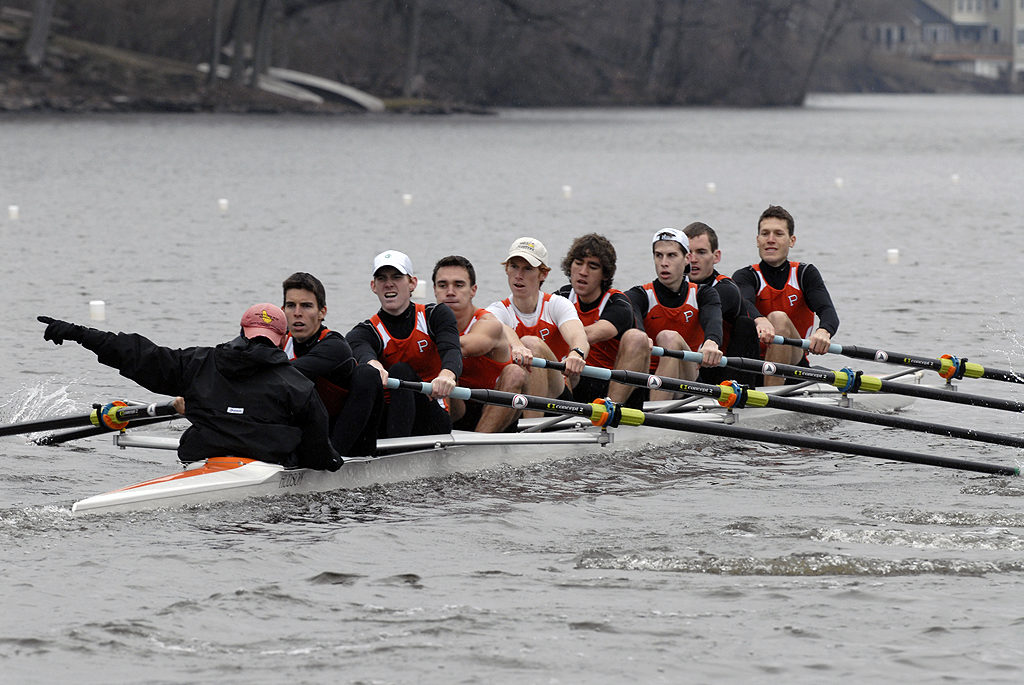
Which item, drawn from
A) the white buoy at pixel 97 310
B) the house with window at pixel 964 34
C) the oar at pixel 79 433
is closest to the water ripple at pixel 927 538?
the oar at pixel 79 433

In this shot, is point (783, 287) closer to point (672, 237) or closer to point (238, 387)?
point (672, 237)

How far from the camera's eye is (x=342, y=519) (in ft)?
27.9

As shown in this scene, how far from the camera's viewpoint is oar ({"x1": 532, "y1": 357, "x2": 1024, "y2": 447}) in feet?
32.1

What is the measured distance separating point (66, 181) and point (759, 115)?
56961mm

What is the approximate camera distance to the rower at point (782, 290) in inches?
457

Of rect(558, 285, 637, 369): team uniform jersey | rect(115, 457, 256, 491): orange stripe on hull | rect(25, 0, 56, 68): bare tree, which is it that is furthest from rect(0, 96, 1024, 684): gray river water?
rect(25, 0, 56, 68): bare tree

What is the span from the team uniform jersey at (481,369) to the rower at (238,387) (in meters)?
1.46

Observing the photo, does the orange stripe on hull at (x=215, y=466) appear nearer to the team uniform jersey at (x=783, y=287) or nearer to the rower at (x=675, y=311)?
the rower at (x=675, y=311)

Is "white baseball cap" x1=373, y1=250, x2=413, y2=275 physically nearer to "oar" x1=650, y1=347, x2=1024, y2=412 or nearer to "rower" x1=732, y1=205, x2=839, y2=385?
"oar" x1=650, y1=347, x2=1024, y2=412

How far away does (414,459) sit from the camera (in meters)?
9.27

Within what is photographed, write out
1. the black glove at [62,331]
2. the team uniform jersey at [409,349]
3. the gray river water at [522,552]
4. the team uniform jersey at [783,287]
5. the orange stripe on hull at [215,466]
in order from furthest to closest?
the team uniform jersey at [783,287]
the team uniform jersey at [409,349]
the orange stripe on hull at [215,466]
the black glove at [62,331]
the gray river water at [522,552]

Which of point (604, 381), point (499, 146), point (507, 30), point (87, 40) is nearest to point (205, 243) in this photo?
point (604, 381)

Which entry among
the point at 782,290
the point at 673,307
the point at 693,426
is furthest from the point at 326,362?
the point at 782,290

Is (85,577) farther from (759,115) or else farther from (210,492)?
(759,115)
